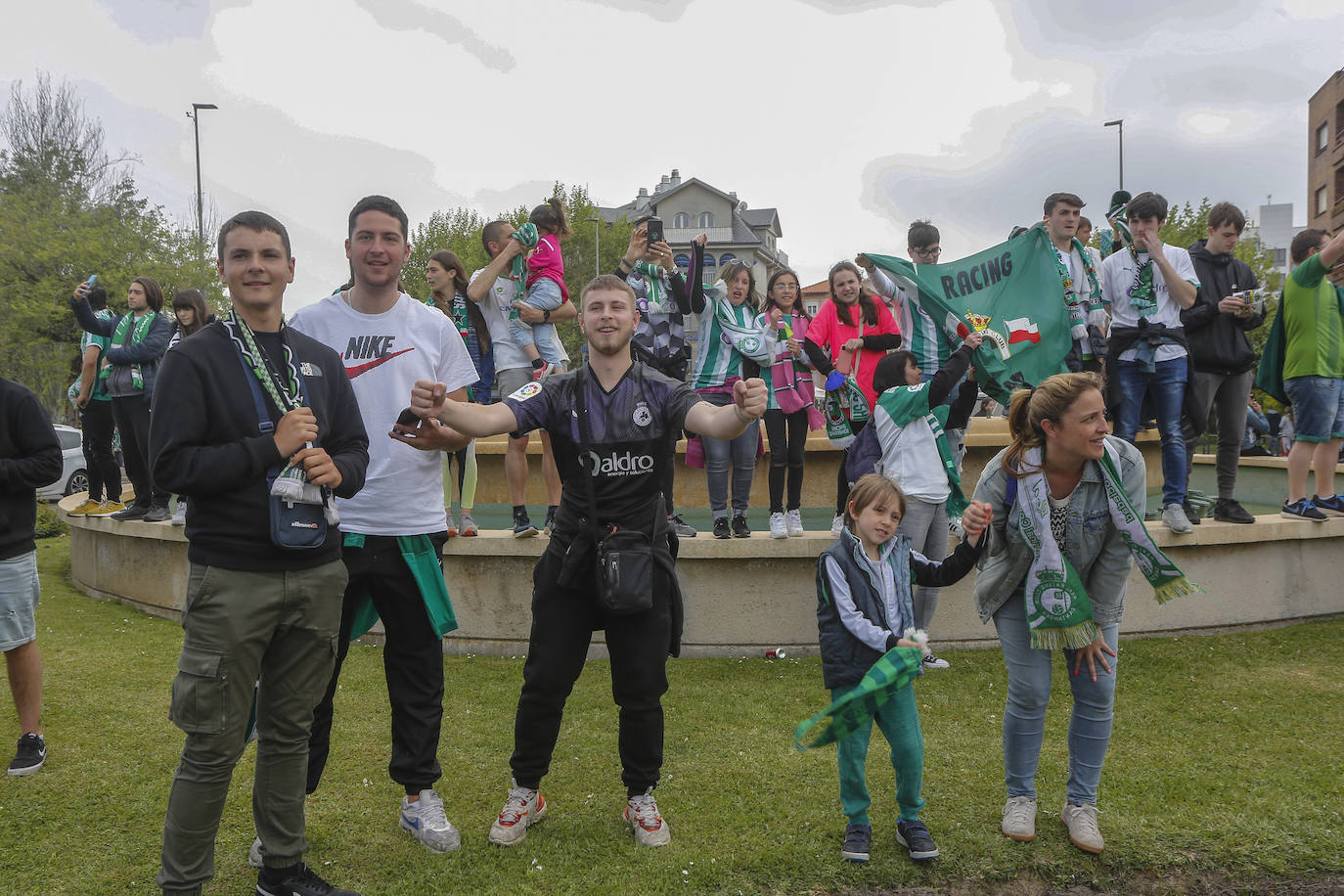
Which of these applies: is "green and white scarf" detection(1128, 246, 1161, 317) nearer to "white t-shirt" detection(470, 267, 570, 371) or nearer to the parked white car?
"white t-shirt" detection(470, 267, 570, 371)

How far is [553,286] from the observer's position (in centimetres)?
671

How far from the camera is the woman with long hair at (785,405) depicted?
6781mm

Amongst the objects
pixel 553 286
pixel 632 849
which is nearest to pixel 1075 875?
pixel 632 849

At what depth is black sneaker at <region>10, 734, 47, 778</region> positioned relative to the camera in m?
4.30

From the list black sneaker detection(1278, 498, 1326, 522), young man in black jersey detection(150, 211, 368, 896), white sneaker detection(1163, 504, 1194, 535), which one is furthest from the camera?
black sneaker detection(1278, 498, 1326, 522)

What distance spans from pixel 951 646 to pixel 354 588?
4.48 metres

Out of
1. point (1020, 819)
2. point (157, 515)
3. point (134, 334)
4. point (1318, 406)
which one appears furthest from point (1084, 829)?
point (134, 334)

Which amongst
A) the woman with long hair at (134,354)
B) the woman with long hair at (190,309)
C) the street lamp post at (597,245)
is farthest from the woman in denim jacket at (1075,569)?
the street lamp post at (597,245)

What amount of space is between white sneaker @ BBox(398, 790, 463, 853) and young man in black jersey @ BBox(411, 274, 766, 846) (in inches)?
7.7

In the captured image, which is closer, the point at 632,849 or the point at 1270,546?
the point at 632,849

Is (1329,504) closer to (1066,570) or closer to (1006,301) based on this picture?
(1006,301)

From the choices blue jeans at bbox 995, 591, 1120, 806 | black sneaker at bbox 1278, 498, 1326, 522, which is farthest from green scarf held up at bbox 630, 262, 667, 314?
black sneaker at bbox 1278, 498, 1326, 522

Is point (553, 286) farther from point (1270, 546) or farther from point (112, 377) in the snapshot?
point (1270, 546)

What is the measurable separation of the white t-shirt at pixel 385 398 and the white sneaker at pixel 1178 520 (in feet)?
18.0
